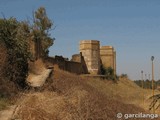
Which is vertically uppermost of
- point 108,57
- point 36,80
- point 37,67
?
point 108,57

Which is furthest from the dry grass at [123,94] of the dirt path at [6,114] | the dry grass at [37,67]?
the dirt path at [6,114]

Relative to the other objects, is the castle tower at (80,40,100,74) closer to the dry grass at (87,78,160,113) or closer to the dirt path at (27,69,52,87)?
the dry grass at (87,78,160,113)

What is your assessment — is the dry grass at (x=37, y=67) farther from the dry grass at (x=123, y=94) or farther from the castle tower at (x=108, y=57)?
the castle tower at (x=108, y=57)

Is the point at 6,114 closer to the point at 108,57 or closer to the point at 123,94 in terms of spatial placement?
the point at 123,94

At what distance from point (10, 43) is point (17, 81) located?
2221 millimetres

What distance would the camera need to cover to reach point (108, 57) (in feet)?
158

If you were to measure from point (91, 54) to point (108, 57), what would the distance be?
750cm

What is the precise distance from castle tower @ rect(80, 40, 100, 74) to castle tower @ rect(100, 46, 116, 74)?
5.88 m

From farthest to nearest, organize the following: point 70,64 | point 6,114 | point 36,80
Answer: point 70,64
point 36,80
point 6,114

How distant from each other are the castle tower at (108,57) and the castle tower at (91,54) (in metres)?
5.88

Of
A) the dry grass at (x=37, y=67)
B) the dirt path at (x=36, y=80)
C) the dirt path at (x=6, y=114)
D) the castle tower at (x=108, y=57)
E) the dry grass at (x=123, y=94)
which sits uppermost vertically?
the castle tower at (x=108, y=57)

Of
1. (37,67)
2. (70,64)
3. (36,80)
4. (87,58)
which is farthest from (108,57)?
(36,80)

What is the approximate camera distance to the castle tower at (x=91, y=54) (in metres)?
41.0

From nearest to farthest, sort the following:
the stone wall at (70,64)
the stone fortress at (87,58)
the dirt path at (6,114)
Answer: the dirt path at (6,114)
the stone wall at (70,64)
the stone fortress at (87,58)
